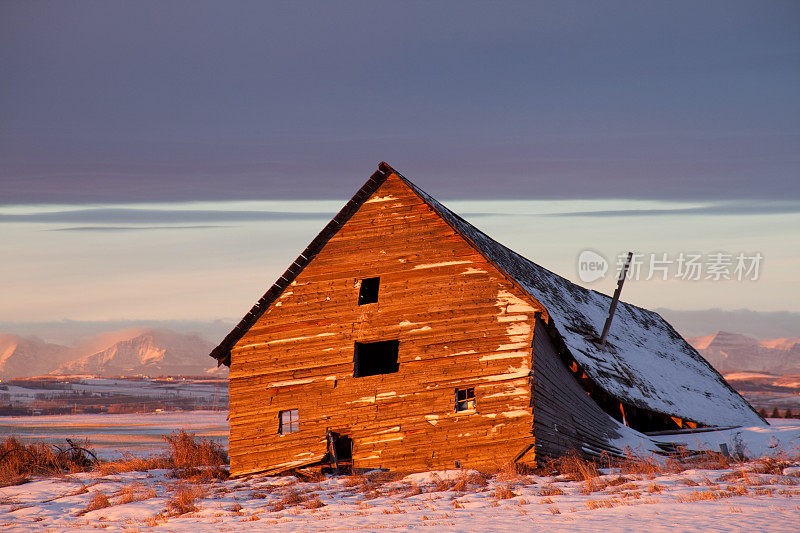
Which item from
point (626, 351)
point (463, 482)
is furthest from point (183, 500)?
point (626, 351)

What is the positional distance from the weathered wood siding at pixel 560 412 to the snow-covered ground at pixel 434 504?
2036mm

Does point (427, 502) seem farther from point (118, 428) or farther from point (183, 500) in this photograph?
point (118, 428)

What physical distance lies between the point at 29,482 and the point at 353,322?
1059 cm

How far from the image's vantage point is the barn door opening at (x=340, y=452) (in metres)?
21.1

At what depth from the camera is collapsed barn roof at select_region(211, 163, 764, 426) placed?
2238cm

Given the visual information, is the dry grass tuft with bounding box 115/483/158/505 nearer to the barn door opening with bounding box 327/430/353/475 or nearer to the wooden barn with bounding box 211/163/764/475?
the wooden barn with bounding box 211/163/764/475

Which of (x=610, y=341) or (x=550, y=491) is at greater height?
(x=610, y=341)

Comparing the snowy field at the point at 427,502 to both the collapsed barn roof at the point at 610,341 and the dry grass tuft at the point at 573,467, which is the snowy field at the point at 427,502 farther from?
the collapsed barn roof at the point at 610,341

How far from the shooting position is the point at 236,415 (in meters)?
22.5

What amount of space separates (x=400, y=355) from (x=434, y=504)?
17.5 ft

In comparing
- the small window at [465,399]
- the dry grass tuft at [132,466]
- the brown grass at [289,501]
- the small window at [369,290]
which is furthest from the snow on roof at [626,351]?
the dry grass tuft at [132,466]

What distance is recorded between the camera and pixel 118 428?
2165 inches

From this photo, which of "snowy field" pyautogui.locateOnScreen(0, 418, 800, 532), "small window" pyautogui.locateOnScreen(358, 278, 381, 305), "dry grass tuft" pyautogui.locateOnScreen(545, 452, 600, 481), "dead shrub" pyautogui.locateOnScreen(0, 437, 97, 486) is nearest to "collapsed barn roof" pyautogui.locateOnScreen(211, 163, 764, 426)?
"small window" pyautogui.locateOnScreen(358, 278, 381, 305)

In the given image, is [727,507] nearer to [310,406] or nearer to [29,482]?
[310,406]
